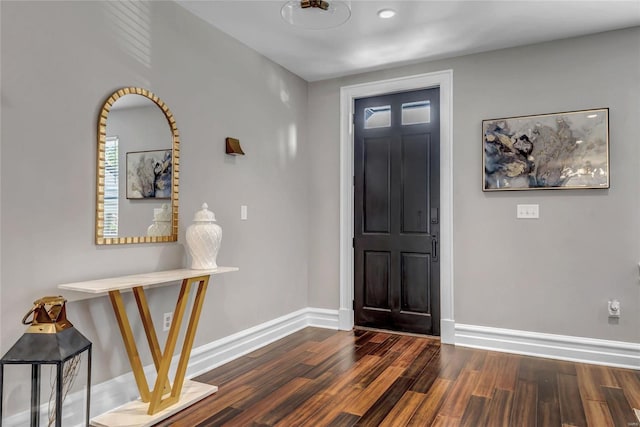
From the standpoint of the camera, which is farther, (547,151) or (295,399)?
(547,151)

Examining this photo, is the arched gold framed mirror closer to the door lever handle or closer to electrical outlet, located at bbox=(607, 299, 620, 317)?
the door lever handle

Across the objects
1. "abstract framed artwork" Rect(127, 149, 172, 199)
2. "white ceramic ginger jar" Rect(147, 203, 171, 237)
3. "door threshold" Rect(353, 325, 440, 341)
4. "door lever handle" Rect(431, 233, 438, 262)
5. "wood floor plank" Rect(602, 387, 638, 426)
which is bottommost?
"wood floor plank" Rect(602, 387, 638, 426)

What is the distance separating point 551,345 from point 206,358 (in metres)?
2.69

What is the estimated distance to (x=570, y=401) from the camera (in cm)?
252

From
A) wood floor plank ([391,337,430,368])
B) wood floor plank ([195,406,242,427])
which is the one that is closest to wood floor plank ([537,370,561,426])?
wood floor plank ([391,337,430,368])

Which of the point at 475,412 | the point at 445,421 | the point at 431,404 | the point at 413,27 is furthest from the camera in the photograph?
the point at 413,27

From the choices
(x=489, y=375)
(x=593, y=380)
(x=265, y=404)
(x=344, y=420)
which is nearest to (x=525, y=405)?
(x=489, y=375)

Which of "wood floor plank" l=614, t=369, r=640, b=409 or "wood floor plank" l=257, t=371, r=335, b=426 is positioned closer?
"wood floor plank" l=257, t=371, r=335, b=426

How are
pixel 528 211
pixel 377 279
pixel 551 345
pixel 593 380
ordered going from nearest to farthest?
pixel 593 380 < pixel 551 345 < pixel 528 211 < pixel 377 279

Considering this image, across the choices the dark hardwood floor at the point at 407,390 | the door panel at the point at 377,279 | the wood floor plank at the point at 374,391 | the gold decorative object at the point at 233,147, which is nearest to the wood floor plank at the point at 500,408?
the dark hardwood floor at the point at 407,390

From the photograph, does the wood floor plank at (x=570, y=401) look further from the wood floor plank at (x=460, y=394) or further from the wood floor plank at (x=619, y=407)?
the wood floor plank at (x=460, y=394)

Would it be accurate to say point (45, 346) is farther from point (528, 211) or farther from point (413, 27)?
point (528, 211)

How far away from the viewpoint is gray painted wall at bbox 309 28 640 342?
3160mm

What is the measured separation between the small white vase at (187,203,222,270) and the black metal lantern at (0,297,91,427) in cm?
85
